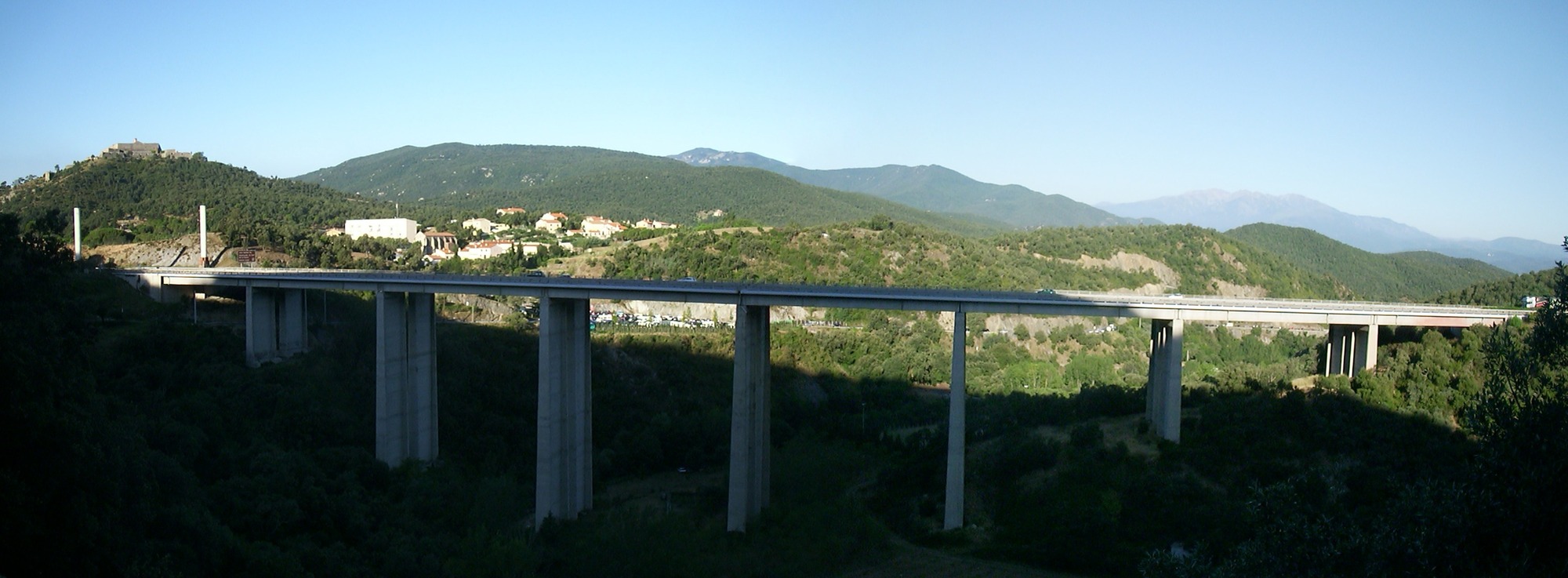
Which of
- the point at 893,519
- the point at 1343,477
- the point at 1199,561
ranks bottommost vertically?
the point at 893,519

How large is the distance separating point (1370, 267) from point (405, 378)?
10326 centimetres

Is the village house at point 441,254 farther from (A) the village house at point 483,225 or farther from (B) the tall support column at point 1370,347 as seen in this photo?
(B) the tall support column at point 1370,347

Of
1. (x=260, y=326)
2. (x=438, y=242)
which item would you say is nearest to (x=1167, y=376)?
(x=260, y=326)

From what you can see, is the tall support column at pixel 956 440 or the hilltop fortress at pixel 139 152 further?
the hilltop fortress at pixel 139 152

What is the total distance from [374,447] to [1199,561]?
98.6 feet

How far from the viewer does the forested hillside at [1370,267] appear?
310 ft

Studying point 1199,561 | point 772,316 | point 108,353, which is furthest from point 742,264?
point 1199,561

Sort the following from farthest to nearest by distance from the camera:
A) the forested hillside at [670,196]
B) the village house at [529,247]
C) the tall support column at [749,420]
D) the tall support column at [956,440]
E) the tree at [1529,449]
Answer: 1. the forested hillside at [670,196]
2. the village house at [529,247]
3. the tall support column at [749,420]
4. the tall support column at [956,440]
5. the tree at [1529,449]

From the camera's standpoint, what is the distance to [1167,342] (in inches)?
1207

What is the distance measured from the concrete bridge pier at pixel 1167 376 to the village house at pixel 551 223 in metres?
73.7

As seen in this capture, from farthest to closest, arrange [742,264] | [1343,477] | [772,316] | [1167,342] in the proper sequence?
[742,264]
[772,316]
[1167,342]
[1343,477]

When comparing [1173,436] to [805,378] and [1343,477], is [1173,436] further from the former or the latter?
[805,378]

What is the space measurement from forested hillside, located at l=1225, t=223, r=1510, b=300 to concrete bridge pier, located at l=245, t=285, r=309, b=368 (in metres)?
82.7

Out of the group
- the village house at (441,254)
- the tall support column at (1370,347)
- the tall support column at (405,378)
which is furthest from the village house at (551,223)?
the tall support column at (1370,347)
